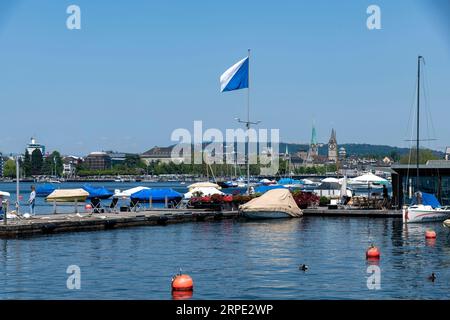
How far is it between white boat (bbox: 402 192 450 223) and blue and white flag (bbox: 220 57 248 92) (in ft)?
63.9

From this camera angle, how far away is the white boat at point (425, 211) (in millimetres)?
62875

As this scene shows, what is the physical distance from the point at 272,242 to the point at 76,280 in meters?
18.6

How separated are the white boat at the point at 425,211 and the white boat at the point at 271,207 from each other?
1095 centimetres

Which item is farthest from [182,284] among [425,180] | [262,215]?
[425,180]

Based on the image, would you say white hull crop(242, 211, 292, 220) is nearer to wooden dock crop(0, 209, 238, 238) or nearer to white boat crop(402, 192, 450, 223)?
wooden dock crop(0, 209, 238, 238)

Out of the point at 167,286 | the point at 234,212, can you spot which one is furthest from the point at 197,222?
the point at 167,286

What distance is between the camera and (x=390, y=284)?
3288 cm

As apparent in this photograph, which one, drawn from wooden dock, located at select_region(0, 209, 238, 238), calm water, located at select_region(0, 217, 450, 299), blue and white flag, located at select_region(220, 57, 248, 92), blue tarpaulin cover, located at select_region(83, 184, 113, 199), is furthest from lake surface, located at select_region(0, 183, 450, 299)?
blue tarpaulin cover, located at select_region(83, 184, 113, 199)

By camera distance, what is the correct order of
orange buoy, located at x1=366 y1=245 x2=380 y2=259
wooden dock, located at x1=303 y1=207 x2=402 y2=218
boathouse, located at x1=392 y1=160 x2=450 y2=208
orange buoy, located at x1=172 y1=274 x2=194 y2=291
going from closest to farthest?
orange buoy, located at x1=172 y1=274 x2=194 y2=291 → orange buoy, located at x1=366 y1=245 x2=380 y2=259 → wooden dock, located at x1=303 y1=207 x2=402 y2=218 → boathouse, located at x1=392 y1=160 x2=450 y2=208

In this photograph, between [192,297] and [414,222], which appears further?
[414,222]

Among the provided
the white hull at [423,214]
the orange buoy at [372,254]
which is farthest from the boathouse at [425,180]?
the orange buoy at [372,254]

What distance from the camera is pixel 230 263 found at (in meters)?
39.1

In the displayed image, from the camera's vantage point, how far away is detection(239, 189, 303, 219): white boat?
227 feet

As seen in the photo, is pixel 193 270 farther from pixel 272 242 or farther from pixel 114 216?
pixel 114 216
